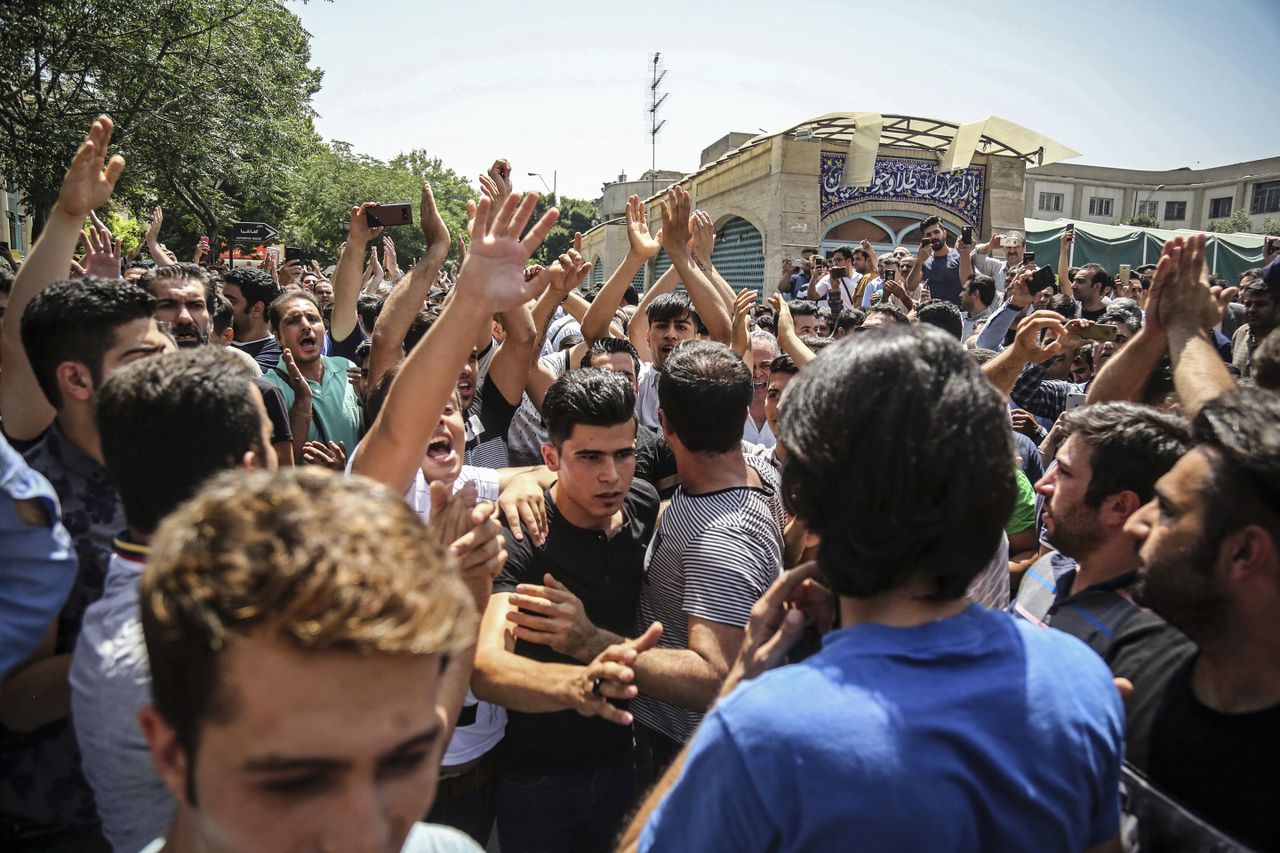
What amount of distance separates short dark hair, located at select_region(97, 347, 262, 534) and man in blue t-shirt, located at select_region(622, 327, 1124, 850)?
1.06 meters

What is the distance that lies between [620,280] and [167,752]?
4177 mm

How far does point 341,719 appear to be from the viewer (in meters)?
0.92

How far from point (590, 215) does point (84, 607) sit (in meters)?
72.0

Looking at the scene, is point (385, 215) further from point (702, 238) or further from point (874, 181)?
point (874, 181)

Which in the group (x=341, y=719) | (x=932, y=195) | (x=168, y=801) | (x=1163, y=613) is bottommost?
(x=168, y=801)

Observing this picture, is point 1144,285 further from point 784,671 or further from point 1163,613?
point 784,671

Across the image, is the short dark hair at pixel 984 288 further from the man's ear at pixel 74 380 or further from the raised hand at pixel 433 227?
the man's ear at pixel 74 380

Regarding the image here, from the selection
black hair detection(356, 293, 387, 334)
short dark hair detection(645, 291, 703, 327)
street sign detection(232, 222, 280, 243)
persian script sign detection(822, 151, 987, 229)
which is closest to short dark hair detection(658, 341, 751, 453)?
short dark hair detection(645, 291, 703, 327)

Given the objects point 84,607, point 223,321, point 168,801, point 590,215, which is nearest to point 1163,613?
point 168,801

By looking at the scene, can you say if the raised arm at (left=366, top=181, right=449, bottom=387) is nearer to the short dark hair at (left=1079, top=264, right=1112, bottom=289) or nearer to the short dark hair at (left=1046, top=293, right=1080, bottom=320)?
the short dark hair at (left=1046, top=293, right=1080, bottom=320)

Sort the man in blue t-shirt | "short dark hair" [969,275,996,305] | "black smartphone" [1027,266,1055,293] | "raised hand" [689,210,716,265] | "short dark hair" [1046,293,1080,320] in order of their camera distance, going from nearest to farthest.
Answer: the man in blue t-shirt, "raised hand" [689,210,716,265], "black smartphone" [1027,266,1055,293], "short dark hair" [1046,293,1080,320], "short dark hair" [969,275,996,305]

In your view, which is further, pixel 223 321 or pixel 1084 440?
pixel 223 321

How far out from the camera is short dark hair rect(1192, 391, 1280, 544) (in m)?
1.34

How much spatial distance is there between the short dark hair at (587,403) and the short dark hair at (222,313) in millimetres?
3684
